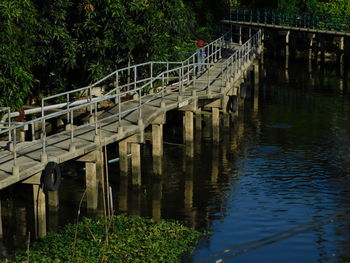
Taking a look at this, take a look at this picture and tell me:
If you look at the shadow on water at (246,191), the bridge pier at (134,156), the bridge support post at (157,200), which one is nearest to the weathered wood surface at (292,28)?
the shadow on water at (246,191)

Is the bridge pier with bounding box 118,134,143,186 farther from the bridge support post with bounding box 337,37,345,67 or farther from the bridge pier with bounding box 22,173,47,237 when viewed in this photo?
the bridge support post with bounding box 337,37,345,67

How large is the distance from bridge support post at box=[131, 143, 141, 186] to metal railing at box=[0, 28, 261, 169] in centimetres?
131

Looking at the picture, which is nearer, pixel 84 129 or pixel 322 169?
pixel 84 129

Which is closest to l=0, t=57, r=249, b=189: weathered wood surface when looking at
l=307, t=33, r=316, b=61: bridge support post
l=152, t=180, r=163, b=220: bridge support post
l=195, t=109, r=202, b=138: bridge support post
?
l=152, t=180, r=163, b=220: bridge support post

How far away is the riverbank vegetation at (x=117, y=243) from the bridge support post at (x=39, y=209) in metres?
0.68

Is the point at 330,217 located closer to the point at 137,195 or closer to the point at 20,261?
the point at 137,195

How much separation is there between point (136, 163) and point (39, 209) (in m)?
6.75

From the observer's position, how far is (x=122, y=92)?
114 feet

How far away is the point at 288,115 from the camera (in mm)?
48750

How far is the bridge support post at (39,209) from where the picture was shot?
25281mm

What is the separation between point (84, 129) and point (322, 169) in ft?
36.8

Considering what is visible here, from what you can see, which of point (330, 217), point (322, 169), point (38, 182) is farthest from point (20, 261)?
point (322, 169)

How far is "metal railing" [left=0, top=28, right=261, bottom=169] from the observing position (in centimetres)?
2623

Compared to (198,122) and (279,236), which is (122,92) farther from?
(279,236)
